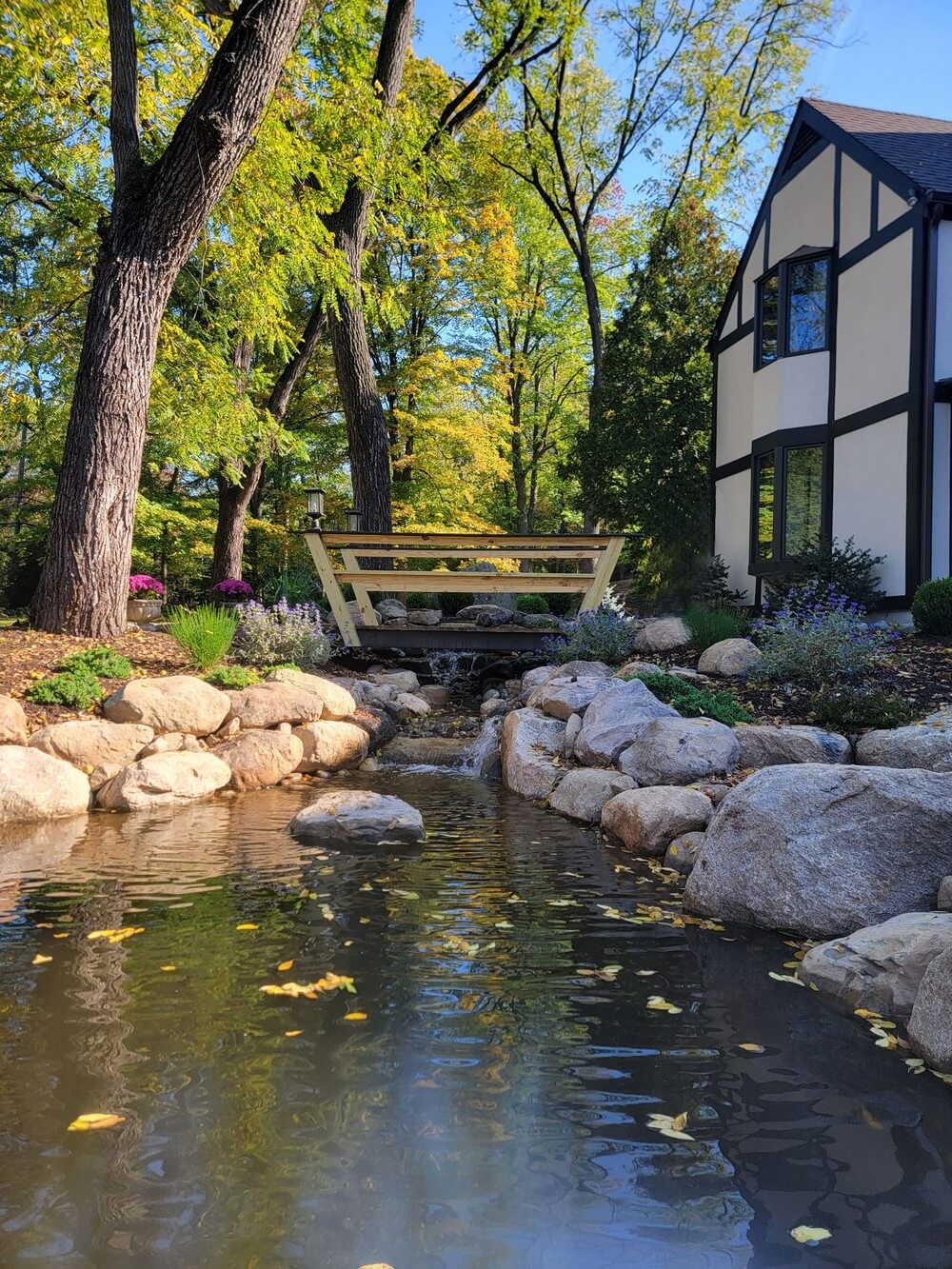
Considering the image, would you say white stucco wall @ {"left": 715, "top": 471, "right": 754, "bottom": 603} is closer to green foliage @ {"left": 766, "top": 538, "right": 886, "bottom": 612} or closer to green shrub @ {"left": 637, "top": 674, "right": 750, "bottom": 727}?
green foliage @ {"left": 766, "top": 538, "right": 886, "bottom": 612}

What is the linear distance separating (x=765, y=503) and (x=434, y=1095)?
1349 centimetres

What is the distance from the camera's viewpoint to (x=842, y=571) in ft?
40.0

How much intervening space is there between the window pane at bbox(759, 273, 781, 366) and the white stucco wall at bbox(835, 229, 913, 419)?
123cm

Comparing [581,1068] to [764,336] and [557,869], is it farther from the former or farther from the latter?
[764,336]

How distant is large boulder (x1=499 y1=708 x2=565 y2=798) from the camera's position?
7.15m

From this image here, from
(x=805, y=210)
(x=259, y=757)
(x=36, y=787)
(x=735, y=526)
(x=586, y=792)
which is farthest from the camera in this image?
(x=735, y=526)

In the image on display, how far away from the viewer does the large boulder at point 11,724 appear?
6531 millimetres

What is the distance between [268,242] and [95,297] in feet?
18.9

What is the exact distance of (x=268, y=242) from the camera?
44.7 ft

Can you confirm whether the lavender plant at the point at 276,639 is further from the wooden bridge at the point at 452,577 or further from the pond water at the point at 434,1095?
the pond water at the point at 434,1095

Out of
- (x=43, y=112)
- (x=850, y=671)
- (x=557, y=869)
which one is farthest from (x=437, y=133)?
(x=557, y=869)

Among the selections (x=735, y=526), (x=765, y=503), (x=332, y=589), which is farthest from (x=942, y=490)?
(x=332, y=589)

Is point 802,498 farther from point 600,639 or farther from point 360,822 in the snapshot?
point 360,822

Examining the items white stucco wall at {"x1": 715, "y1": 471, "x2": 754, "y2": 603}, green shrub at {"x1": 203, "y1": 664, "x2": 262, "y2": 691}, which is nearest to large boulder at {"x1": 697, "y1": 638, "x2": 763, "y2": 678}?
green shrub at {"x1": 203, "y1": 664, "x2": 262, "y2": 691}
